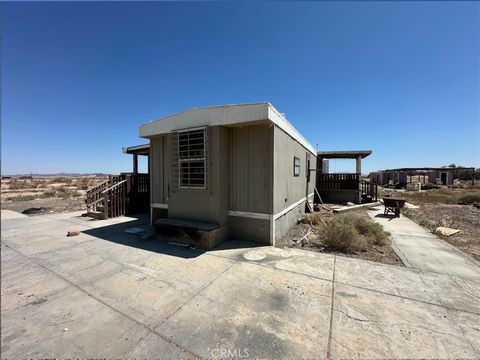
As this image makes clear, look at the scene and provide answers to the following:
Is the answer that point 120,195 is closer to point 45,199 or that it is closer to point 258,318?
point 258,318

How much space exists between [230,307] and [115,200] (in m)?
7.54

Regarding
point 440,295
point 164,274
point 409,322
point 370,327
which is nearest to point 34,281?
point 164,274

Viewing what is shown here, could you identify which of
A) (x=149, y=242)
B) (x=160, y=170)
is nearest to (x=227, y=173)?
(x=160, y=170)

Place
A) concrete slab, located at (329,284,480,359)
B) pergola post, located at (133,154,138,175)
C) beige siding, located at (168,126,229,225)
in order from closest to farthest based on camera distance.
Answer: concrete slab, located at (329,284,480,359)
beige siding, located at (168,126,229,225)
pergola post, located at (133,154,138,175)

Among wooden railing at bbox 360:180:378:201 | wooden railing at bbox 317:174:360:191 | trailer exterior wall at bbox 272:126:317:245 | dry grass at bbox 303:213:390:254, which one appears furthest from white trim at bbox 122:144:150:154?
wooden railing at bbox 360:180:378:201

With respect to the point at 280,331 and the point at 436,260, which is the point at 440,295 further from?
the point at 280,331

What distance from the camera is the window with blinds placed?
5148 millimetres

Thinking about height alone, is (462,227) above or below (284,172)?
below

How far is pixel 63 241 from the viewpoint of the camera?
17.3 feet

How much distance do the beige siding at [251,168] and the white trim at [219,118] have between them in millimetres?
385

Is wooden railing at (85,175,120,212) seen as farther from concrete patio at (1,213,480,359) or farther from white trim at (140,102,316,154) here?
concrete patio at (1,213,480,359)

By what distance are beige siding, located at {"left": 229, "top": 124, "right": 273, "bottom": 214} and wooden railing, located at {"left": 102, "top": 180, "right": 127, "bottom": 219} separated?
551 cm

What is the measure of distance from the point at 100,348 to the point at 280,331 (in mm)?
1764

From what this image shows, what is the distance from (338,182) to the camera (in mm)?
12781
